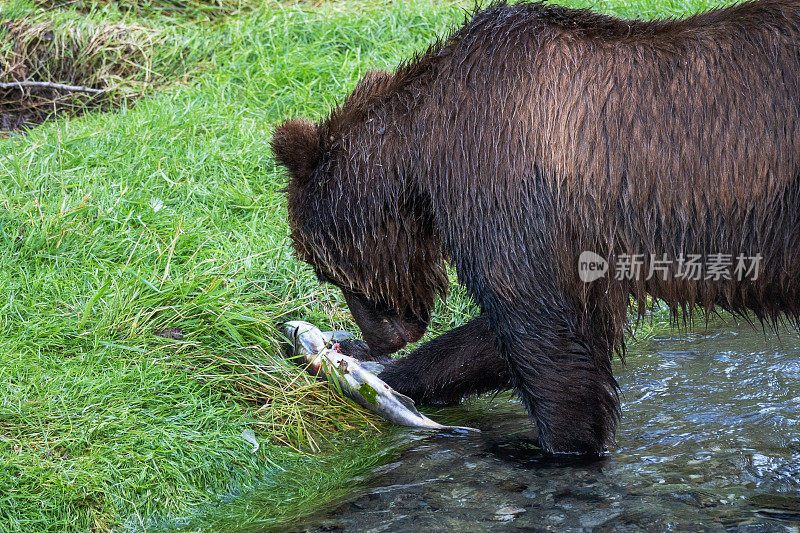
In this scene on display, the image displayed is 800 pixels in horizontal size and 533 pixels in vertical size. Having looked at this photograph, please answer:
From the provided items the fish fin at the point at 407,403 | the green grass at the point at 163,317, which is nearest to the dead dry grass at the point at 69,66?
the green grass at the point at 163,317

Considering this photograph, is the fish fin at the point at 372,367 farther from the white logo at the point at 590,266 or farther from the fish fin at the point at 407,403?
the white logo at the point at 590,266

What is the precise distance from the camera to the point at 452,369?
4.62 m

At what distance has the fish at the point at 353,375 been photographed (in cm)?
443

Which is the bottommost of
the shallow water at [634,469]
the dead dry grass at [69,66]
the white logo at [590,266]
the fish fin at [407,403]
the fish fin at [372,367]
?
the shallow water at [634,469]

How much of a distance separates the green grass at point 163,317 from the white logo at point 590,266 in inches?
52.3

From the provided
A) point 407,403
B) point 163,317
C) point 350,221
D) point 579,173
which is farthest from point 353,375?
point 579,173

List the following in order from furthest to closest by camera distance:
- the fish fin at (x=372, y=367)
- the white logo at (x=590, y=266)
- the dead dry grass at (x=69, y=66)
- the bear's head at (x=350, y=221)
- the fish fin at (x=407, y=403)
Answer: the dead dry grass at (x=69, y=66) → the fish fin at (x=372, y=367) → the fish fin at (x=407, y=403) → the bear's head at (x=350, y=221) → the white logo at (x=590, y=266)

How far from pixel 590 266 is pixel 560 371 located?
1.49 ft

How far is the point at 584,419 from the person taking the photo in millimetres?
3842

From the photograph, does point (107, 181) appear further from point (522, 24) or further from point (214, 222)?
point (522, 24)

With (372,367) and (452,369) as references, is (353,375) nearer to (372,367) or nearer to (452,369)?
(372,367)

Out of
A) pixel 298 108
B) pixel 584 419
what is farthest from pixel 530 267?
pixel 298 108

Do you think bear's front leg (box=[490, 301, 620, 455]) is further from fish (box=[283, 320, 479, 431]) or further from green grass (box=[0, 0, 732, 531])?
green grass (box=[0, 0, 732, 531])

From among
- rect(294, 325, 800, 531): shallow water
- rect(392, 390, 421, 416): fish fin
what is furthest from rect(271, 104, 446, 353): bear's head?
rect(294, 325, 800, 531): shallow water
